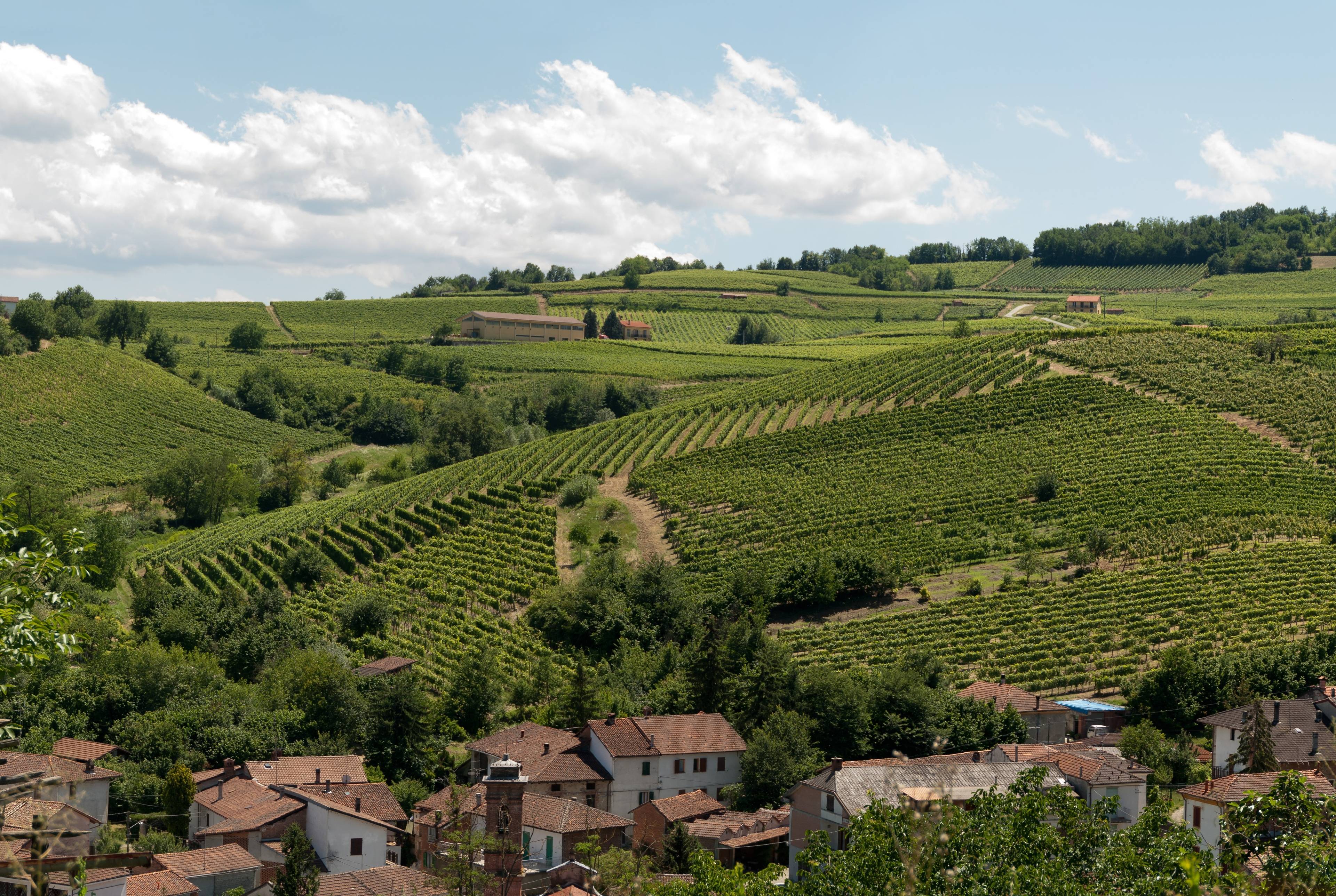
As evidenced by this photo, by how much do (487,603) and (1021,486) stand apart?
1167 inches

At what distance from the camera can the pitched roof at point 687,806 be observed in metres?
38.6

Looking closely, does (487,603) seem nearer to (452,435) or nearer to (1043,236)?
(452,435)

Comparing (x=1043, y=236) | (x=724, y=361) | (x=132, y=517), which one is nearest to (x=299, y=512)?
(x=132, y=517)

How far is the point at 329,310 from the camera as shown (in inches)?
6225

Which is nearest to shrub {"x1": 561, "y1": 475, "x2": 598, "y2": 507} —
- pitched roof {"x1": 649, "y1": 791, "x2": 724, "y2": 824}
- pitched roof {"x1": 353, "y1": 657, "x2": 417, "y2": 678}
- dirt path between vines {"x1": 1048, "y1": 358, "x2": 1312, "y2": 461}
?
pitched roof {"x1": 353, "y1": 657, "x2": 417, "y2": 678}

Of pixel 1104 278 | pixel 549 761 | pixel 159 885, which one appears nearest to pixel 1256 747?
pixel 549 761

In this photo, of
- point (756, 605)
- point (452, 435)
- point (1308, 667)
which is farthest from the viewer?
point (452, 435)

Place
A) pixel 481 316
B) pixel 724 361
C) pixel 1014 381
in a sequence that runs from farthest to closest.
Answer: pixel 481 316
pixel 724 361
pixel 1014 381

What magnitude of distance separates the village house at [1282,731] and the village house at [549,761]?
19.2 m

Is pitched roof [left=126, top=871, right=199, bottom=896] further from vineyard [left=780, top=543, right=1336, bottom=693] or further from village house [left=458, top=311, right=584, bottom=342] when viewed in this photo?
village house [left=458, top=311, right=584, bottom=342]

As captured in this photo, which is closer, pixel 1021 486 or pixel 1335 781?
pixel 1335 781

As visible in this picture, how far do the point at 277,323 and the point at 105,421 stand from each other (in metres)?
56.8

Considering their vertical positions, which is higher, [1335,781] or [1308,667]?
[1335,781]

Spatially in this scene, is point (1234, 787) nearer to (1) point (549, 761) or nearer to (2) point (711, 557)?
(1) point (549, 761)
